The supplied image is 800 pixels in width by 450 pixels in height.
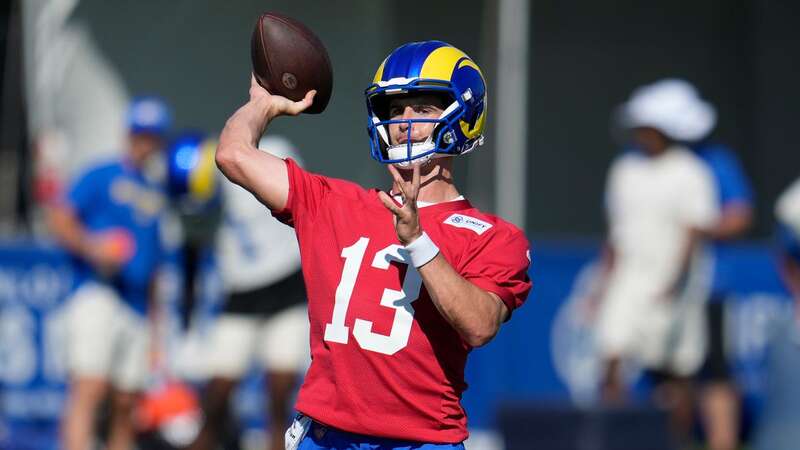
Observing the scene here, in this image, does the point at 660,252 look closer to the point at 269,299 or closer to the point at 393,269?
the point at 269,299

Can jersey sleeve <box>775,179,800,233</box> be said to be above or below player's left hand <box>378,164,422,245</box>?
below

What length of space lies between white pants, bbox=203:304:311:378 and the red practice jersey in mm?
3835

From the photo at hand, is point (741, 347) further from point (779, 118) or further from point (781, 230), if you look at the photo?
point (779, 118)

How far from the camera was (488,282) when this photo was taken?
3.31 meters

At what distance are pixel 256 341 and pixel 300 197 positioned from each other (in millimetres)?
4022

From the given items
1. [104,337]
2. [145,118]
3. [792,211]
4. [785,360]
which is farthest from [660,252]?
[104,337]

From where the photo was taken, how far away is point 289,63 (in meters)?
3.62

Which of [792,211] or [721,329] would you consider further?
[721,329]

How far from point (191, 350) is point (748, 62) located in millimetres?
6145

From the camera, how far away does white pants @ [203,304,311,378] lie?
7.26m

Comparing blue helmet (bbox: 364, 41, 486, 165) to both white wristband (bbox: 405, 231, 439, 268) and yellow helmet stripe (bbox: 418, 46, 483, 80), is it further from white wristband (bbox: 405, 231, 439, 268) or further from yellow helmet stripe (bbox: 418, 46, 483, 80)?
white wristband (bbox: 405, 231, 439, 268)

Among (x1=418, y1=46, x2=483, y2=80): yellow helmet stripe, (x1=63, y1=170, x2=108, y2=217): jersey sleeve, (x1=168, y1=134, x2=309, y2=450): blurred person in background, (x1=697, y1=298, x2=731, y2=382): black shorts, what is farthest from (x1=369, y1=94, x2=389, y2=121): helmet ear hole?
(x1=697, y1=298, x2=731, y2=382): black shorts

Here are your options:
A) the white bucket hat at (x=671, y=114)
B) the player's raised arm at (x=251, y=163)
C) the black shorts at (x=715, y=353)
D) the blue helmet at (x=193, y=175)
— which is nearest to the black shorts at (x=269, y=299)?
the blue helmet at (x=193, y=175)

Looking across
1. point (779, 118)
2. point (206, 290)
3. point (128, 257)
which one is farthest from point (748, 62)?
point (128, 257)
